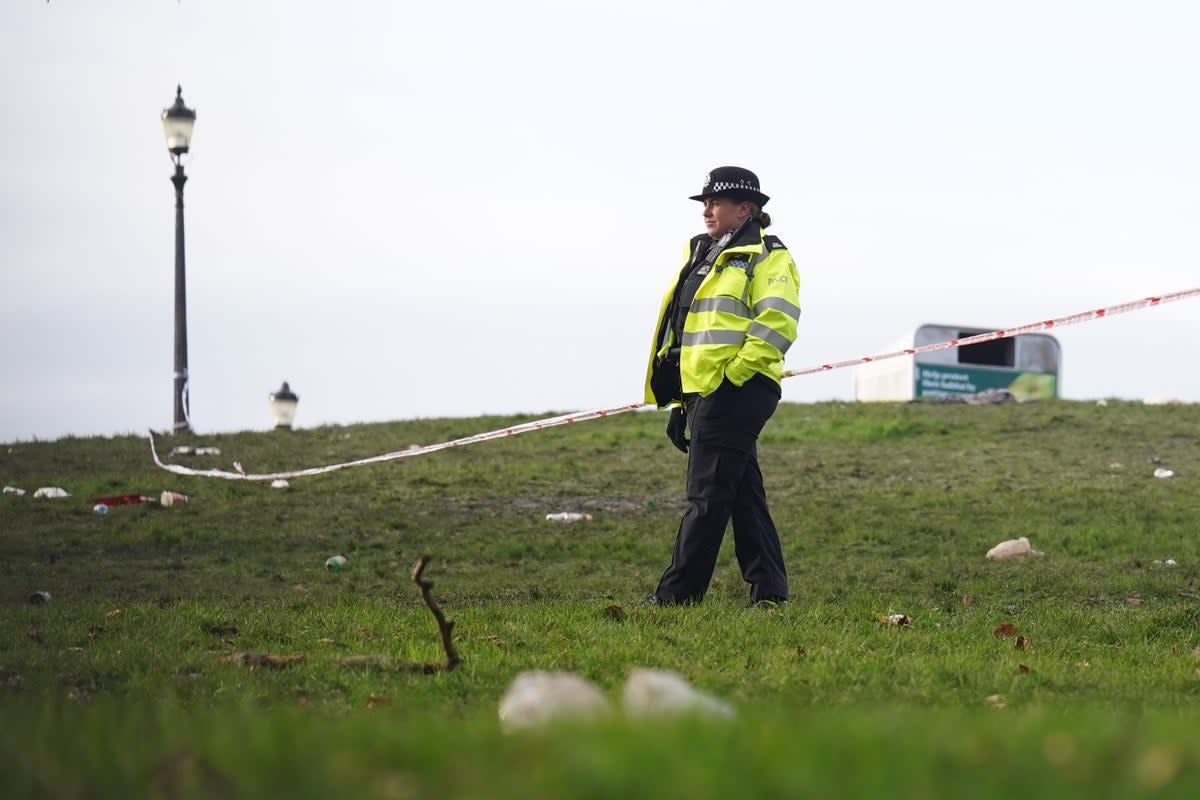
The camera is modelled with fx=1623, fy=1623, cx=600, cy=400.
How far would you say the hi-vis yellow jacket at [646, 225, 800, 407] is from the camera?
923 centimetres

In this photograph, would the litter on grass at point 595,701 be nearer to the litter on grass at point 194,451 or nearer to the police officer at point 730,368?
the police officer at point 730,368

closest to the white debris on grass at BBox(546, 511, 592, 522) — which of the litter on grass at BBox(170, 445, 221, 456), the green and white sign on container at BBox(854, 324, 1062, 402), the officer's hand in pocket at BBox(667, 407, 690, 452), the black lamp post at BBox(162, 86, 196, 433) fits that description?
the officer's hand in pocket at BBox(667, 407, 690, 452)

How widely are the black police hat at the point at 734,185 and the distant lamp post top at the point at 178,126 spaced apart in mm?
15477

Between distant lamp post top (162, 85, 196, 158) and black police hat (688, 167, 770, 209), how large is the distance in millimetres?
15477

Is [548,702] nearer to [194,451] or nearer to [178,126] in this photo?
[194,451]

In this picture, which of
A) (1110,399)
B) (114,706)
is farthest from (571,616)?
(1110,399)

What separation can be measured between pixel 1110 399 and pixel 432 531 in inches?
559

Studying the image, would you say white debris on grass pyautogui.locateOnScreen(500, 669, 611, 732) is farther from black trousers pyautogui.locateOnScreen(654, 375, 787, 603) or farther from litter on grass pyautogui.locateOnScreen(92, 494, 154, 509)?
litter on grass pyautogui.locateOnScreen(92, 494, 154, 509)

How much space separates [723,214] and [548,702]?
17.9ft

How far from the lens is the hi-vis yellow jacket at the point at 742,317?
9227mm

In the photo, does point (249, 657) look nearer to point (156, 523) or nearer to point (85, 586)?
point (85, 586)

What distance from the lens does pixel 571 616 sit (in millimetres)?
8898

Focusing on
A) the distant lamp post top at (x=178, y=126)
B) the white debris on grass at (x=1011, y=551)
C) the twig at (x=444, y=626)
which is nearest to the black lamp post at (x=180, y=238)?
the distant lamp post top at (x=178, y=126)

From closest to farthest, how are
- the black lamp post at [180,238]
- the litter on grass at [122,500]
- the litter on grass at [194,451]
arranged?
the litter on grass at [122,500]
the litter on grass at [194,451]
the black lamp post at [180,238]
